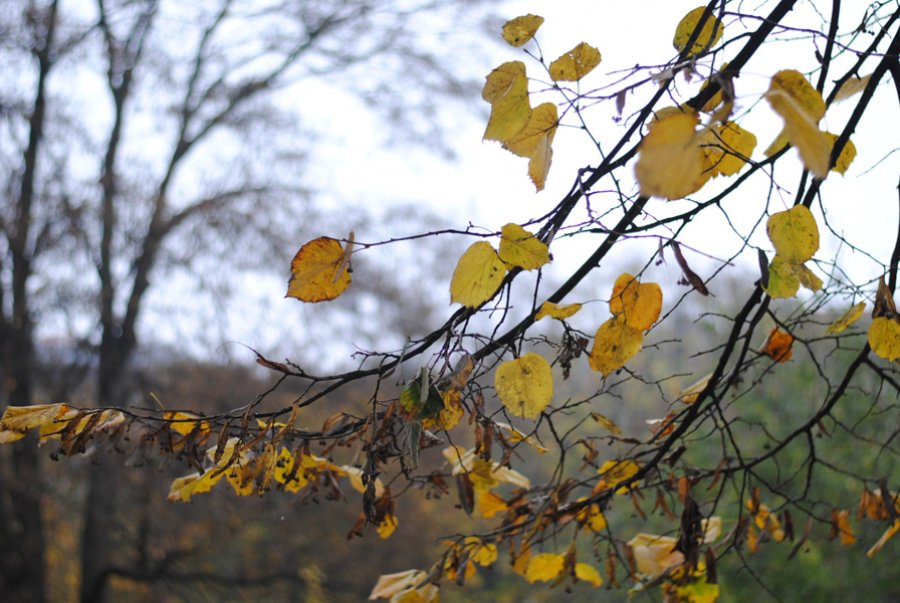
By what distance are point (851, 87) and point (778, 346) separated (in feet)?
1.29

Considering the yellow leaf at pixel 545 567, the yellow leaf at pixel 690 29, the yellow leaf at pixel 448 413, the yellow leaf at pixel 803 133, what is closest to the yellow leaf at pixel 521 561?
the yellow leaf at pixel 545 567

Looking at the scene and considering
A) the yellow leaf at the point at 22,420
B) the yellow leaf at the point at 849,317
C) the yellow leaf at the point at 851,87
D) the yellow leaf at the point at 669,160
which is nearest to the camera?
the yellow leaf at the point at 669,160

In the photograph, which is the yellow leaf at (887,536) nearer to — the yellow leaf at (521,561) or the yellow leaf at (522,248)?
the yellow leaf at (521,561)

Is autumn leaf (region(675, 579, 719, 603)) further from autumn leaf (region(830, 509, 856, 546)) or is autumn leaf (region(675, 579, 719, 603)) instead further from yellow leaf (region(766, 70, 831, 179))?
yellow leaf (region(766, 70, 831, 179))

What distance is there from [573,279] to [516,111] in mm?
262

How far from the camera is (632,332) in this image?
0.90 metres

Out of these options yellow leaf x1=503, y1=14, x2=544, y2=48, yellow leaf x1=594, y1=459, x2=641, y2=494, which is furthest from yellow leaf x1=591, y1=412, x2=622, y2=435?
yellow leaf x1=503, y1=14, x2=544, y2=48

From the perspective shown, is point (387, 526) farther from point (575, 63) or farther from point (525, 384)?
point (575, 63)

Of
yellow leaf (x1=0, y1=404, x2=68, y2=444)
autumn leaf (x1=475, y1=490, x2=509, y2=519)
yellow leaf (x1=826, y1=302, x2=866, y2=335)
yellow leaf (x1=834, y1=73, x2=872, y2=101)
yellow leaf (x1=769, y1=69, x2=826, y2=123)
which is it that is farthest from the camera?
autumn leaf (x1=475, y1=490, x2=509, y2=519)

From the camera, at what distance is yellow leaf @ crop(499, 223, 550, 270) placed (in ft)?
2.75

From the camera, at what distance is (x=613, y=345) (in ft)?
2.97

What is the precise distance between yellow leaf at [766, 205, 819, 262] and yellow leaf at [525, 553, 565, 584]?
620 millimetres

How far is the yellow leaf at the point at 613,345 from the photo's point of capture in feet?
2.95

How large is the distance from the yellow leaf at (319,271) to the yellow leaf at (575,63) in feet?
0.95
